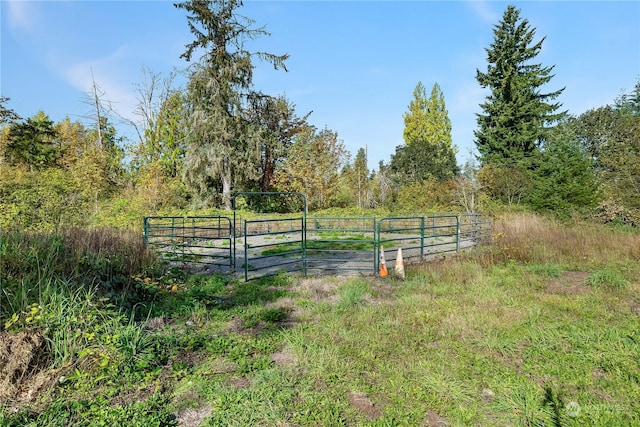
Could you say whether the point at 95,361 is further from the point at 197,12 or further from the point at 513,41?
the point at 513,41

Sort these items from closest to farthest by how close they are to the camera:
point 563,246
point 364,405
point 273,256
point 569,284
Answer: point 364,405 → point 569,284 → point 273,256 → point 563,246

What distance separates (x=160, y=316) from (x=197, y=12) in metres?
23.0

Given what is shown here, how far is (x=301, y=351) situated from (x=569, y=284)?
5.29 meters

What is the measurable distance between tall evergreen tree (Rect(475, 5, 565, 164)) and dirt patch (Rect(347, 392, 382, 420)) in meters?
26.4

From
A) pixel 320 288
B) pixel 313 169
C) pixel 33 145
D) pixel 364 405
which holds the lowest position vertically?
pixel 364 405

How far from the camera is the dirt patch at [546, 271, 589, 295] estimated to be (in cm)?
546

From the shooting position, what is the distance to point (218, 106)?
70.8ft

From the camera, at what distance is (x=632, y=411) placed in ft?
7.86

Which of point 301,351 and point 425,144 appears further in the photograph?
point 425,144

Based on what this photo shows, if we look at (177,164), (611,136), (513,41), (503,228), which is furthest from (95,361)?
(611,136)

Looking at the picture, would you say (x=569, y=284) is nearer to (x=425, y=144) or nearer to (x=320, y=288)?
(x=320, y=288)

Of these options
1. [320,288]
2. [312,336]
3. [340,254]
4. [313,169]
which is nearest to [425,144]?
[313,169]

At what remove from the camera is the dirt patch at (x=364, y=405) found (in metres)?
2.47

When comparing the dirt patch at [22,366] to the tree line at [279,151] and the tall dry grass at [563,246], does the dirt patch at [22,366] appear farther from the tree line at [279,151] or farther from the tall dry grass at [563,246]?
the tree line at [279,151]
